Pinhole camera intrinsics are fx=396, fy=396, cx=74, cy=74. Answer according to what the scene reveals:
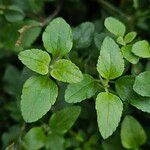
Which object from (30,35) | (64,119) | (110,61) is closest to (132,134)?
(64,119)

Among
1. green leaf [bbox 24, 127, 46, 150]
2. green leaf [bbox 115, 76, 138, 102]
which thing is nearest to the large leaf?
green leaf [bbox 115, 76, 138, 102]

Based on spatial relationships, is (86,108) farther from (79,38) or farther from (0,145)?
(0,145)

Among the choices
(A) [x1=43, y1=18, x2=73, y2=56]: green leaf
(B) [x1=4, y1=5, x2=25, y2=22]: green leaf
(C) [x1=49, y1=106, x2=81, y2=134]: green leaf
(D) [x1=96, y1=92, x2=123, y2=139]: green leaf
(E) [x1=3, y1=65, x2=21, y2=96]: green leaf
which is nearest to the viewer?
(D) [x1=96, y1=92, x2=123, y2=139]: green leaf

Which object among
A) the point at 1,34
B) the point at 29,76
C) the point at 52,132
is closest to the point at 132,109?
the point at 52,132

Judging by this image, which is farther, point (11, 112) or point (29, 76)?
point (11, 112)

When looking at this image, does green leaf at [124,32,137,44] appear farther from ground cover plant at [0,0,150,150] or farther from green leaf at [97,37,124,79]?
green leaf at [97,37,124,79]

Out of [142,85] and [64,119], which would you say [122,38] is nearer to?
[142,85]
